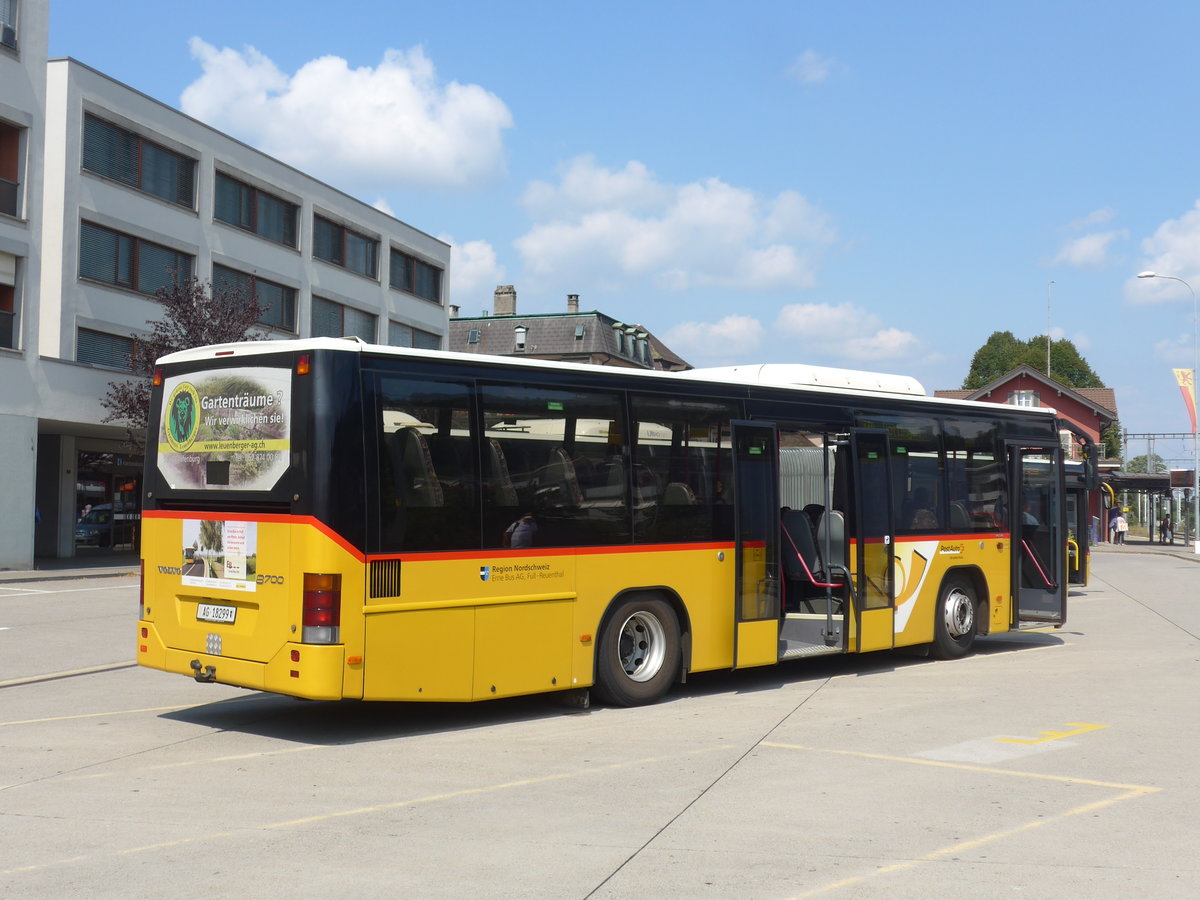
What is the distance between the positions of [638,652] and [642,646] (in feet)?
0.23

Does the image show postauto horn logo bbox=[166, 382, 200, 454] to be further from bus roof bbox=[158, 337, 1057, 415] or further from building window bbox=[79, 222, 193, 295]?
building window bbox=[79, 222, 193, 295]

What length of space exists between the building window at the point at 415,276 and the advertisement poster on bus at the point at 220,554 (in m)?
42.3

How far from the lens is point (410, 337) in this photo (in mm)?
53062

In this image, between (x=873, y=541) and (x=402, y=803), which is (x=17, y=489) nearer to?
(x=873, y=541)

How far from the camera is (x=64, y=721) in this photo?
32.6 ft

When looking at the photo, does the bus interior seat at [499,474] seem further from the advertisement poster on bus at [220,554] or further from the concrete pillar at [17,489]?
the concrete pillar at [17,489]

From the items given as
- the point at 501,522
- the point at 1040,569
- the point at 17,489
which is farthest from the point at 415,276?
the point at 501,522

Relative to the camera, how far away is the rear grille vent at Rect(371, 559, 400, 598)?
892 cm

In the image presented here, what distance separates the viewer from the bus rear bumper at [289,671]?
Answer: 869 cm

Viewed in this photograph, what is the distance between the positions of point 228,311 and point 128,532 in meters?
8.81

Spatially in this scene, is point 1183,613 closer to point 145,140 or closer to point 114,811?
point 114,811

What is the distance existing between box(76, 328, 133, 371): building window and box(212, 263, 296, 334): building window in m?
4.39

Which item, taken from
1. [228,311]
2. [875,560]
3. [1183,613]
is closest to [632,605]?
[875,560]

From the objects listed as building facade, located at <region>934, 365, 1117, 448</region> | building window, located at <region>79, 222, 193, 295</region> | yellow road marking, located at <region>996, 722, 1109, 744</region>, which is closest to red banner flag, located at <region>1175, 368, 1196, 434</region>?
building facade, located at <region>934, 365, 1117, 448</region>
